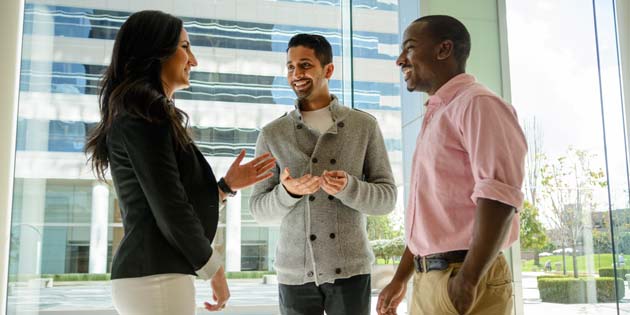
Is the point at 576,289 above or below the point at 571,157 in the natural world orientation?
below

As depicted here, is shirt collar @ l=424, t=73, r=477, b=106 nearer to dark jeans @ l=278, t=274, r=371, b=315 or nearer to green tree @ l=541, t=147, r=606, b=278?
dark jeans @ l=278, t=274, r=371, b=315

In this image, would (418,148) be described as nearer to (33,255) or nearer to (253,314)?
(253,314)

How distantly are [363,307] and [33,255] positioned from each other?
7.40ft

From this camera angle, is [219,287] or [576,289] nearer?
[219,287]

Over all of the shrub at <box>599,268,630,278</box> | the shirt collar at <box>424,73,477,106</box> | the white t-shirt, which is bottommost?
the shrub at <box>599,268,630,278</box>

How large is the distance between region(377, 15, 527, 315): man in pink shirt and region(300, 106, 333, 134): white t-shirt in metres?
0.63

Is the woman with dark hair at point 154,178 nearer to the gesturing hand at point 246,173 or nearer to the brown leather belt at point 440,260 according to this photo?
the gesturing hand at point 246,173

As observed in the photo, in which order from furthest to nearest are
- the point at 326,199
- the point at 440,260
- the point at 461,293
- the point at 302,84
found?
the point at 302,84 < the point at 326,199 < the point at 440,260 < the point at 461,293

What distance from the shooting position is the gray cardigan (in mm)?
2078

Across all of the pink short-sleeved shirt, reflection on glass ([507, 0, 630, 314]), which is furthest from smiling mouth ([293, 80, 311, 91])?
reflection on glass ([507, 0, 630, 314])

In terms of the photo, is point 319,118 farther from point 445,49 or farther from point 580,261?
point 580,261

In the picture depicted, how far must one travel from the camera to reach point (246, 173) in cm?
182

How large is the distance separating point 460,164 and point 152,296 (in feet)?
2.74

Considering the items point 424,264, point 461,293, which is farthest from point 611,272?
point 461,293
